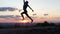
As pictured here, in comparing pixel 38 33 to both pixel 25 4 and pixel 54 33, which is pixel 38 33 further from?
pixel 25 4

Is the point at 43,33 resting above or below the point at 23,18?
below

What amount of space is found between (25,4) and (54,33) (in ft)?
13.1

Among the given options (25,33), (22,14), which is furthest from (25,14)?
(25,33)

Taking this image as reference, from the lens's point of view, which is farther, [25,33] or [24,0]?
[25,33]

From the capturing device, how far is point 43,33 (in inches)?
→ 949

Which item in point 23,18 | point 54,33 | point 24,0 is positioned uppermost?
point 24,0

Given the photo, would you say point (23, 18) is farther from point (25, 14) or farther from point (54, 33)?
point (54, 33)

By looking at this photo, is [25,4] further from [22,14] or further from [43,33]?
[43,33]

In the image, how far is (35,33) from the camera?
2406cm

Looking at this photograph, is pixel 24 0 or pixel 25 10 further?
pixel 25 10

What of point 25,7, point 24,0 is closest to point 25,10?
point 25,7

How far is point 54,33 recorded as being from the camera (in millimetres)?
24109

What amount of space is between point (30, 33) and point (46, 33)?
159cm

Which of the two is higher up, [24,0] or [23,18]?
[24,0]
